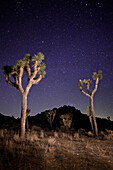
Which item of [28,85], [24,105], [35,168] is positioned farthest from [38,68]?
[35,168]

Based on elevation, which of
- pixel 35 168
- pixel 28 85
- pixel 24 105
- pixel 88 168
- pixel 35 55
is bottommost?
pixel 88 168

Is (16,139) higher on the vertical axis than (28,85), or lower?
lower

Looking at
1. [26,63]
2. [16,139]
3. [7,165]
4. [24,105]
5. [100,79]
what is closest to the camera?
[7,165]

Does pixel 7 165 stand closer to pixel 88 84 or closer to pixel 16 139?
pixel 16 139

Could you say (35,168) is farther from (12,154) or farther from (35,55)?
(35,55)

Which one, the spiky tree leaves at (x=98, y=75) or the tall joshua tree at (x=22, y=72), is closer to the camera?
the tall joshua tree at (x=22, y=72)

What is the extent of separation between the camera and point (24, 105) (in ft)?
31.2

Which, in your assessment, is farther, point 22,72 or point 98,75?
point 98,75

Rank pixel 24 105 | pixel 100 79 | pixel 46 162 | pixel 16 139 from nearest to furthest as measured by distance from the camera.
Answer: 1. pixel 46 162
2. pixel 16 139
3. pixel 24 105
4. pixel 100 79

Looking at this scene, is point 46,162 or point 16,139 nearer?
point 46,162

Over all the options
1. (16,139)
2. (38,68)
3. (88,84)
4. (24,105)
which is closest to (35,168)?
(16,139)

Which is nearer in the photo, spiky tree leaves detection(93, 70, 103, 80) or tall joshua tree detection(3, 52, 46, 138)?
tall joshua tree detection(3, 52, 46, 138)

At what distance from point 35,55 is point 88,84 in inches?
321

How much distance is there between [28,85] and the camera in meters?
9.71
